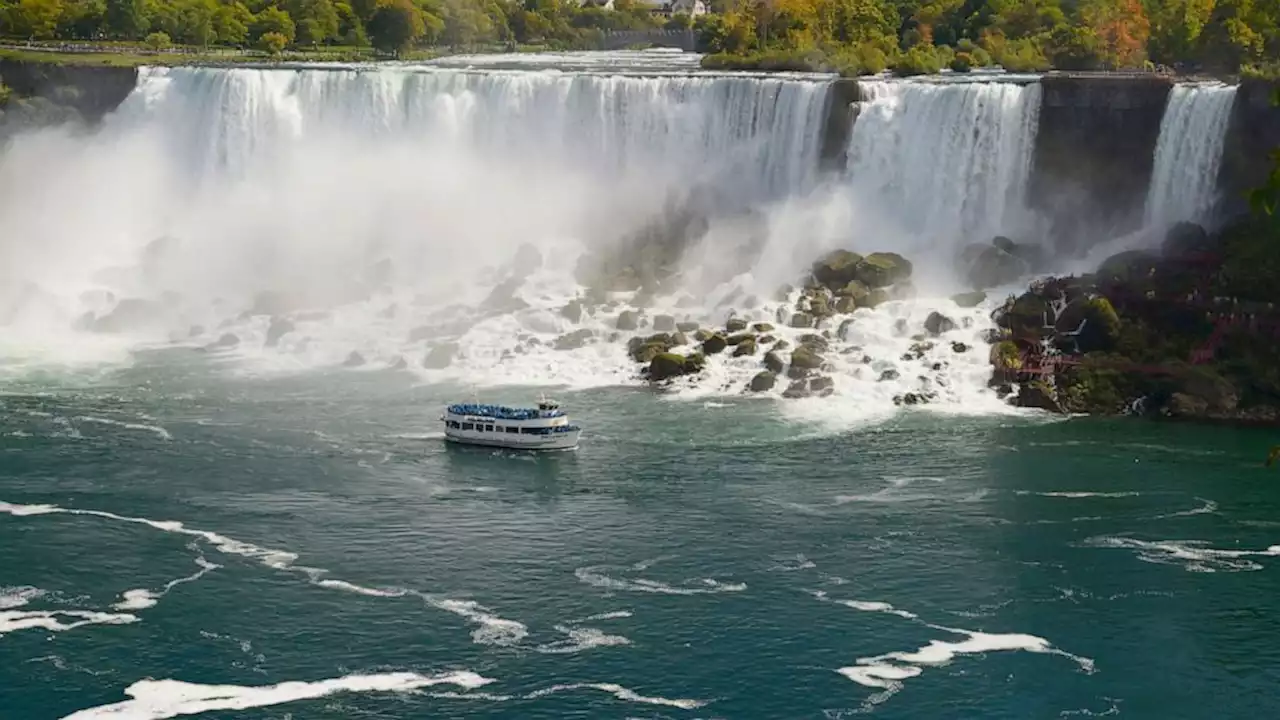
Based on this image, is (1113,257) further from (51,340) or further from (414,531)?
(51,340)

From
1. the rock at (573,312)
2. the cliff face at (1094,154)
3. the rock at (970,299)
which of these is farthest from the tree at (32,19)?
the rock at (970,299)

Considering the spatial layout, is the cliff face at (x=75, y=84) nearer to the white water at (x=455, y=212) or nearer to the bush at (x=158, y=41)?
the white water at (x=455, y=212)

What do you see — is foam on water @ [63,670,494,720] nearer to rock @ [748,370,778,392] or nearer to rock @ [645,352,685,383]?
rock @ [748,370,778,392]

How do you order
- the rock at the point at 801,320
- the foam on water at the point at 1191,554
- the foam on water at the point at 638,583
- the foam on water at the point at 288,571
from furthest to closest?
the rock at the point at 801,320 < the foam on water at the point at 1191,554 < the foam on water at the point at 638,583 < the foam on water at the point at 288,571

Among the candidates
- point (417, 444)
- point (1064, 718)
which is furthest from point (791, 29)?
point (1064, 718)

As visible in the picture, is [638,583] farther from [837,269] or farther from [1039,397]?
[837,269]

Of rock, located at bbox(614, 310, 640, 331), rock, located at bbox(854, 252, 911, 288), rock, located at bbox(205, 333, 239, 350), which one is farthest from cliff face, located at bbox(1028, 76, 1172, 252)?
rock, located at bbox(205, 333, 239, 350)
